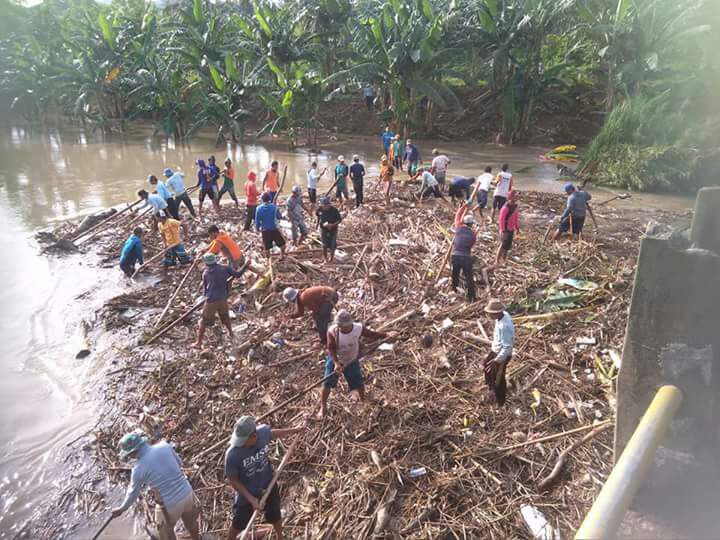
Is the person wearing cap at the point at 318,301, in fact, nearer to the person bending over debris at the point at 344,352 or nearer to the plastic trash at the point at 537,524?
the person bending over debris at the point at 344,352

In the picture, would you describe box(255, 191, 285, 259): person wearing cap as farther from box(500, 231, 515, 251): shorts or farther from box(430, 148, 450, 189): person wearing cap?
box(430, 148, 450, 189): person wearing cap

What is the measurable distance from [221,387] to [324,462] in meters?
1.91

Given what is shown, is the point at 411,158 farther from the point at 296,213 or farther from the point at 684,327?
the point at 684,327

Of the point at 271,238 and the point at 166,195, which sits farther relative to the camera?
the point at 166,195

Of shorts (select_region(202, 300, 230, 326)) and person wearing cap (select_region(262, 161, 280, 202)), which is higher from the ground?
person wearing cap (select_region(262, 161, 280, 202))

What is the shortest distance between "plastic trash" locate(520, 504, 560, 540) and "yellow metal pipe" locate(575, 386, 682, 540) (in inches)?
80.1

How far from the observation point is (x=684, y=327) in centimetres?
251

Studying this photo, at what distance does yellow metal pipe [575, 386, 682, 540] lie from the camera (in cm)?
162

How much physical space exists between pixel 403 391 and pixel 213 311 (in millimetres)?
2984

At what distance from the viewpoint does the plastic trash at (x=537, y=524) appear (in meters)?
3.72

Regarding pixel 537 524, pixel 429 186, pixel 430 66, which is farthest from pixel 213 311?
pixel 430 66

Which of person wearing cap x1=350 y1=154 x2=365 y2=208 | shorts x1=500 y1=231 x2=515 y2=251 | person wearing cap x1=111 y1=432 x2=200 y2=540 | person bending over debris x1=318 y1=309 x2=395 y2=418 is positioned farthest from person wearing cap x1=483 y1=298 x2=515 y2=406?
person wearing cap x1=350 y1=154 x2=365 y2=208

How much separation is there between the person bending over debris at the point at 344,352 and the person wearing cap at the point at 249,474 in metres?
1.26

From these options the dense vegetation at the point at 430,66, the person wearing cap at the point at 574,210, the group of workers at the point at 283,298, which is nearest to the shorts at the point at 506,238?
the group of workers at the point at 283,298
